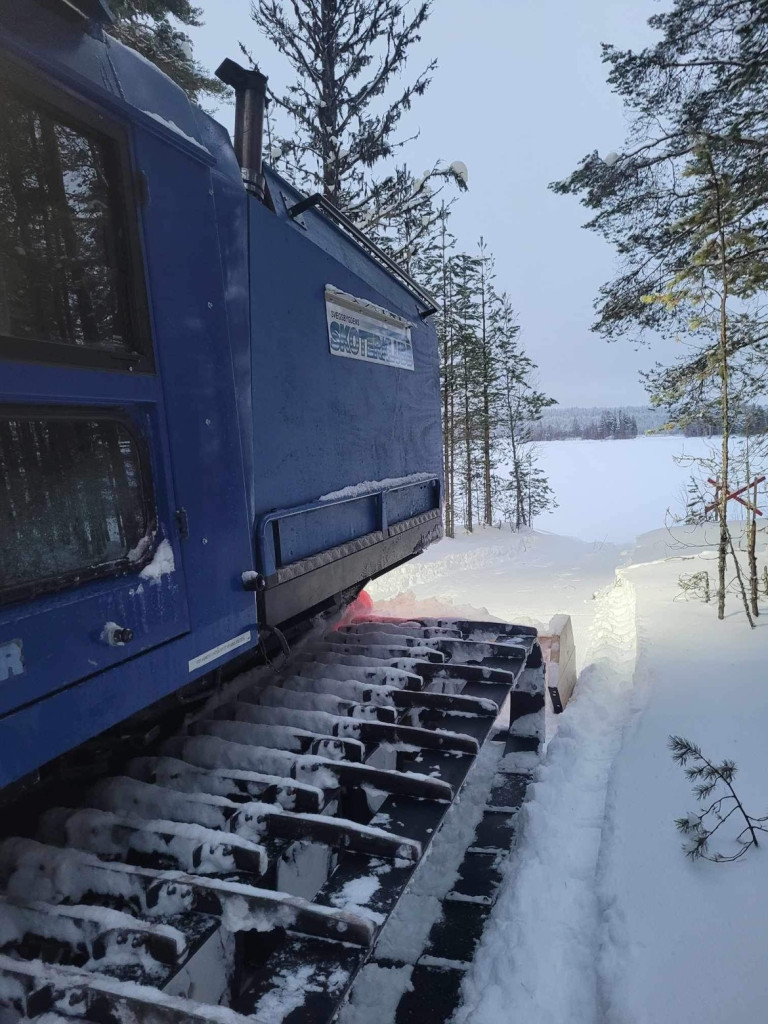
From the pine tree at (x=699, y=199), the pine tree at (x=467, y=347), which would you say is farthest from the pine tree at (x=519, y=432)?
the pine tree at (x=699, y=199)

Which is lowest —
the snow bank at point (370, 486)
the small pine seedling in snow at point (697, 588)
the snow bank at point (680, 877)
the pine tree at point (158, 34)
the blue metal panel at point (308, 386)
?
the small pine seedling in snow at point (697, 588)

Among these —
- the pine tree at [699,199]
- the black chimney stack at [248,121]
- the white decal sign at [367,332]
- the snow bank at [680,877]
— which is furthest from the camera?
the pine tree at [699,199]

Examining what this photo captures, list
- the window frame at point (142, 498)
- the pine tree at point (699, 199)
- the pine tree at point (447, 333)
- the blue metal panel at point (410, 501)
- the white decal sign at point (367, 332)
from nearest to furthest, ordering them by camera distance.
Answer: the window frame at point (142, 498) < the white decal sign at point (367, 332) < the blue metal panel at point (410, 501) < the pine tree at point (699, 199) < the pine tree at point (447, 333)

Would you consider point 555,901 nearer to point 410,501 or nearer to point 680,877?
point 680,877

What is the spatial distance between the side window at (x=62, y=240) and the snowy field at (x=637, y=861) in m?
3.03

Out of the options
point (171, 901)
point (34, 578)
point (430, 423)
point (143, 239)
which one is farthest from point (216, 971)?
point (430, 423)

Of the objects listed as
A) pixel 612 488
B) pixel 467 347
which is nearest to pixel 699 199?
pixel 467 347

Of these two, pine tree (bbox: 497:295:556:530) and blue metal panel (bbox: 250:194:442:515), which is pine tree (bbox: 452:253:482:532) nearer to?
pine tree (bbox: 497:295:556:530)

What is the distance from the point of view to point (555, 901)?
3223 mm

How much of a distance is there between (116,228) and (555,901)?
366cm

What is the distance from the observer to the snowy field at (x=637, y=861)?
2.55 metres

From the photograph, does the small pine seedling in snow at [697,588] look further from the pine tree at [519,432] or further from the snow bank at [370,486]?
the pine tree at [519,432]

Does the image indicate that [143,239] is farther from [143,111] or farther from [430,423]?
[430,423]

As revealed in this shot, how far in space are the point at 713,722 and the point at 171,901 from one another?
449 centimetres
